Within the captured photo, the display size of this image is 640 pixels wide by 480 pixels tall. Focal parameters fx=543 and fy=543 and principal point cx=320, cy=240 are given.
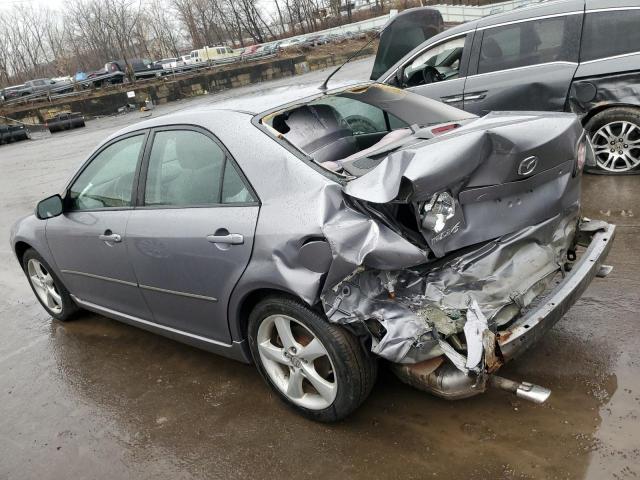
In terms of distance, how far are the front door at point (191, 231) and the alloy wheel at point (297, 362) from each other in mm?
288

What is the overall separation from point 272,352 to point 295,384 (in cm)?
21

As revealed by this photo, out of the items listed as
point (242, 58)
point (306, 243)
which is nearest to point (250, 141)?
point (306, 243)

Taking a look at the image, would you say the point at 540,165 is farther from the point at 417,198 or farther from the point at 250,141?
the point at 250,141

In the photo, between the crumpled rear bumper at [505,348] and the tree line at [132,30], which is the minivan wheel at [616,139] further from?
the tree line at [132,30]

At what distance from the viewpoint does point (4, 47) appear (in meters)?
67.4

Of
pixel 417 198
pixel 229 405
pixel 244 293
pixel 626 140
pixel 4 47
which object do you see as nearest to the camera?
pixel 417 198

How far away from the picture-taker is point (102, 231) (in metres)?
3.58

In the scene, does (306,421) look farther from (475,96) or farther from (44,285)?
(475,96)

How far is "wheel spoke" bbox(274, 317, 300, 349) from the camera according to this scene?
2729 millimetres

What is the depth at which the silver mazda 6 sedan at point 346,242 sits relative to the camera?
2336 millimetres

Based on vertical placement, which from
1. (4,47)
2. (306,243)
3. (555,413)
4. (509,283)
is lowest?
(555,413)

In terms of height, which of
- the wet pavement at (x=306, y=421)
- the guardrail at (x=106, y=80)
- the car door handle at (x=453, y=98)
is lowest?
the wet pavement at (x=306, y=421)

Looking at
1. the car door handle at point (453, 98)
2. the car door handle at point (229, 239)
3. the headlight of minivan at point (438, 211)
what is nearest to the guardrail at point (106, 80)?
the car door handle at point (453, 98)

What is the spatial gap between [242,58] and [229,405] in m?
46.6
